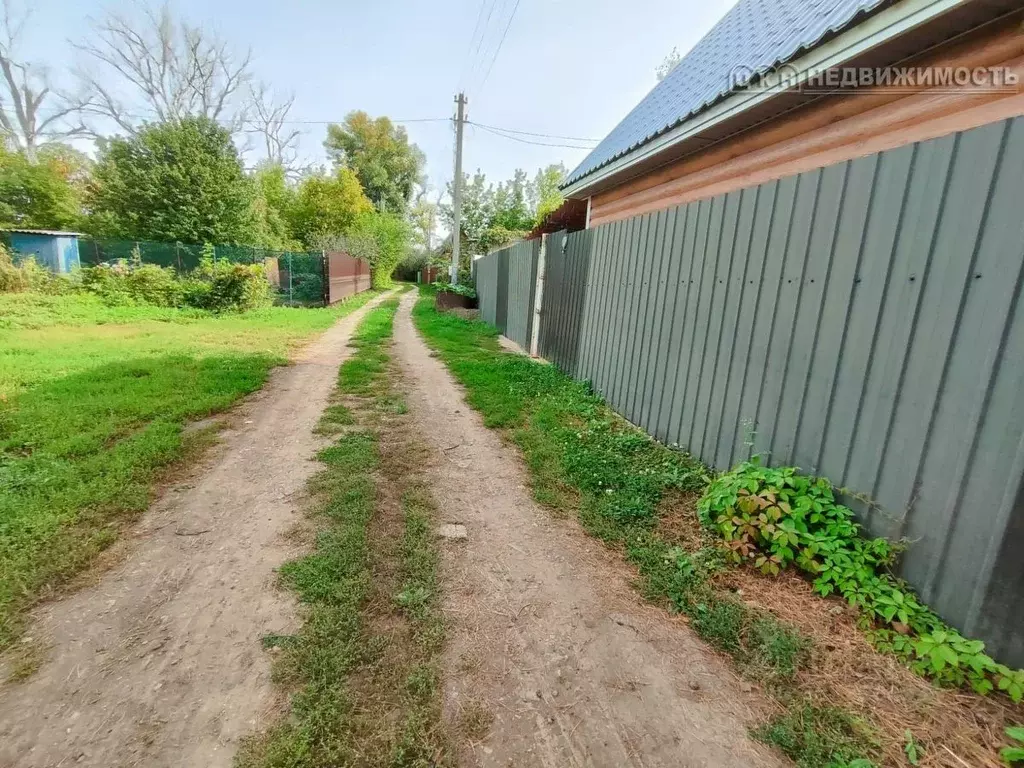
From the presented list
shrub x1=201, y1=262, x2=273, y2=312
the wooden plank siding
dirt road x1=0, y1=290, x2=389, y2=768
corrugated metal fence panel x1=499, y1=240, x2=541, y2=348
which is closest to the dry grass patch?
dirt road x1=0, y1=290, x2=389, y2=768

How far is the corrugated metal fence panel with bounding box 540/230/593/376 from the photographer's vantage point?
583 cm

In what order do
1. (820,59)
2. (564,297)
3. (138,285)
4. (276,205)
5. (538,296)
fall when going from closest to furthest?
(820,59), (564,297), (538,296), (138,285), (276,205)

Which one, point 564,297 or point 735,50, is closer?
point 735,50

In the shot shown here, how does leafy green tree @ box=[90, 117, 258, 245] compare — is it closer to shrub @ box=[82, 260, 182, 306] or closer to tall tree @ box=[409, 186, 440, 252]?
shrub @ box=[82, 260, 182, 306]

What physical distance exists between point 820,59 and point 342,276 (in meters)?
17.0

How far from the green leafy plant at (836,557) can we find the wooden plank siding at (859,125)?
1.87 metres

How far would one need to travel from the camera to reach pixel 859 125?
9.84 feet

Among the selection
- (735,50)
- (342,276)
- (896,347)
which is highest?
(735,50)

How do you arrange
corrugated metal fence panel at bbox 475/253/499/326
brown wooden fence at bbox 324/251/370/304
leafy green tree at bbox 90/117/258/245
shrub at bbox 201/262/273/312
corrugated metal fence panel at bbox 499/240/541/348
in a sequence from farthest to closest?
leafy green tree at bbox 90/117/258/245 < brown wooden fence at bbox 324/251/370/304 < shrub at bbox 201/262/273/312 < corrugated metal fence panel at bbox 475/253/499/326 < corrugated metal fence panel at bbox 499/240/541/348

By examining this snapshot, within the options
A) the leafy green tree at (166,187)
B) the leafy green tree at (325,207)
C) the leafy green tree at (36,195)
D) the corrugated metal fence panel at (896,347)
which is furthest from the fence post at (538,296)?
the leafy green tree at (36,195)

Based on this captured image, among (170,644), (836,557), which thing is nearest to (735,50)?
(836,557)

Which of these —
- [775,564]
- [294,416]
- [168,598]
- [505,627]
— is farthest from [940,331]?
[294,416]

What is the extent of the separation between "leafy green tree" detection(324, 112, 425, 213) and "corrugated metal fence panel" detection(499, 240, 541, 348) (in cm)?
2957

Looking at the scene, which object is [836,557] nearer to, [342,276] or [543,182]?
[342,276]
